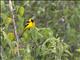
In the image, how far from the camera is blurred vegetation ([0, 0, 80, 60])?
118 inches

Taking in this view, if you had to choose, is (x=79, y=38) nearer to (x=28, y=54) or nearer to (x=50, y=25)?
(x=50, y=25)

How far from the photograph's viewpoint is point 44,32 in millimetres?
3127

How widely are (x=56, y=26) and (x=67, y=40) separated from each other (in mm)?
463

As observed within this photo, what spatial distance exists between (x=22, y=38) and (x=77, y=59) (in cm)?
80

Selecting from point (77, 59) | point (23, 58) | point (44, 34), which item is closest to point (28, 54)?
point (23, 58)

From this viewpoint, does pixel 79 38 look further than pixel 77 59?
Yes

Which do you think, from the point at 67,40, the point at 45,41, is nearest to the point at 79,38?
the point at 67,40

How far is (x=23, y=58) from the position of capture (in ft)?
9.95

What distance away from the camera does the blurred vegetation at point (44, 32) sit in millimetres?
3004

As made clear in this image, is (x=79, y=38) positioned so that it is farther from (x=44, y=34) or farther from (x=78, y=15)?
(x=44, y=34)

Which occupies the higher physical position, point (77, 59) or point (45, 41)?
point (45, 41)

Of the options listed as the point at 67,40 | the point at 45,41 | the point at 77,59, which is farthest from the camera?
the point at 67,40

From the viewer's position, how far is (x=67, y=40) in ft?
13.3

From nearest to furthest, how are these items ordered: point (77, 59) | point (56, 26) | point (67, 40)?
point (77, 59)
point (67, 40)
point (56, 26)
